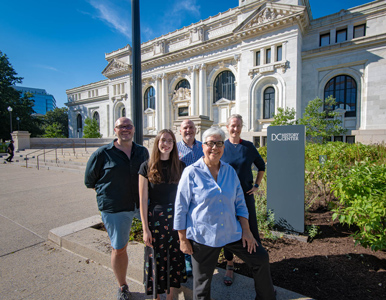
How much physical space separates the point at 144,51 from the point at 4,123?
1101 inches

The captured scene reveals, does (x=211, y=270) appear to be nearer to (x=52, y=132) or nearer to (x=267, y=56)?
(x=267, y=56)

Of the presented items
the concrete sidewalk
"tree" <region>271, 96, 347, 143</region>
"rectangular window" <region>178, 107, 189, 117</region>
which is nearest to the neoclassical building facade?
"rectangular window" <region>178, 107, 189, 117</region>

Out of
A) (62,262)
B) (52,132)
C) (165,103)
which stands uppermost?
(165,103)

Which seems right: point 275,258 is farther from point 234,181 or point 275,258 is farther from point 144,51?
point 144,51

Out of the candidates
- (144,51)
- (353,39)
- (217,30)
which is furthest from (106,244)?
(144,51)

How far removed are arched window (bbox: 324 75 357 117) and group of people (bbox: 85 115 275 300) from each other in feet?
69.4

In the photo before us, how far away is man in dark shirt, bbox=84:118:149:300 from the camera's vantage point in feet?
8.12

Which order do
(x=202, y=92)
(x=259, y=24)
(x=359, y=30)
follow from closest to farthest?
(x=359, y=30) < (x=259, y=24) < (x=202, y=92)

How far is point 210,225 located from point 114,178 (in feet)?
4.28

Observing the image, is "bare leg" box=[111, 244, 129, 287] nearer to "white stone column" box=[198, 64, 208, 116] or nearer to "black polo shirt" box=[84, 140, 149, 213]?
"black polo shirt" box=[84, 140, 149, 213]

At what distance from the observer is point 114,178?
2.50 metres

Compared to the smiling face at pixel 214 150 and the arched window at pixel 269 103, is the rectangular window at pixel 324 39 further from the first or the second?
the smiling face at pixel 214 150

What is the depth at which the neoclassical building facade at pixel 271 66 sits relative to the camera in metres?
17.7

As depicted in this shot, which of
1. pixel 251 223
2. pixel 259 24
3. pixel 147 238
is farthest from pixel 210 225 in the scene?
pixel 259 24
